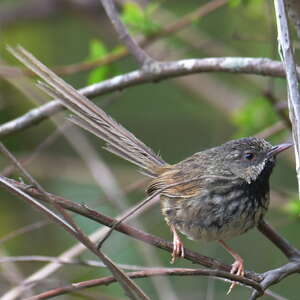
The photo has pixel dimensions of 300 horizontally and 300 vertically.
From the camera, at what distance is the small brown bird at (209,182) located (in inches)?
139

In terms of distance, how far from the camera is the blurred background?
5.25 meters

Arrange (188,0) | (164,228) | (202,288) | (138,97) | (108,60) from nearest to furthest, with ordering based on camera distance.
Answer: (108,60) < (202,288) < (164,228) < (188,0) < (138,97)

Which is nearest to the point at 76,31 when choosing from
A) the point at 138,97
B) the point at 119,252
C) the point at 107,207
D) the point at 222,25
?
the point at 138,97

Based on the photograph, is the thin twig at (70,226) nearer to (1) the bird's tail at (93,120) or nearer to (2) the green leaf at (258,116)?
(1) the bird's tail at (93,120)

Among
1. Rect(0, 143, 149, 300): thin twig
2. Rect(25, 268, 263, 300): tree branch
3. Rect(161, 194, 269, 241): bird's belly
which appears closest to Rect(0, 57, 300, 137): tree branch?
Rect(161, 194, 269, 241): bird's belly

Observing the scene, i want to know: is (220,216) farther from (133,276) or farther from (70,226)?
(70,226)

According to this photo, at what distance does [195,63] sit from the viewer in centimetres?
379

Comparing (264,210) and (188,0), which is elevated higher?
(188,0)

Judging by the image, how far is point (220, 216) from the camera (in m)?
3.53

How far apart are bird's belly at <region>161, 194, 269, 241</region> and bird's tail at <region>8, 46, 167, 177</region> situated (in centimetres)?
41

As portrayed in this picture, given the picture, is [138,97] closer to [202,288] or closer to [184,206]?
[202,288]

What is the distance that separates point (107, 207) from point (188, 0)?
92.1 inches

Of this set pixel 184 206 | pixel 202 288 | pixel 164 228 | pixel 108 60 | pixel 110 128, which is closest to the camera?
pixel 110 128

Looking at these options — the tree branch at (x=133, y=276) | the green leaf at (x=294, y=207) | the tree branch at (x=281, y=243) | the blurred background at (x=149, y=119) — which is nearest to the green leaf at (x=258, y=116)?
the blurred background at (x=149, y=119)
